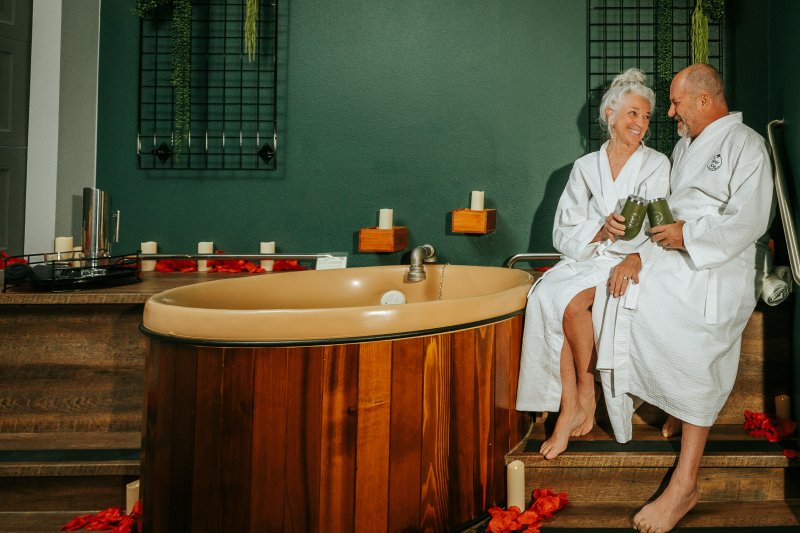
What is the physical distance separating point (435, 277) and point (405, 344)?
120 cm

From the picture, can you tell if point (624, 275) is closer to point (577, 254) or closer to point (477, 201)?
point (577, 254)

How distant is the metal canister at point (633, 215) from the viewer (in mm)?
1965

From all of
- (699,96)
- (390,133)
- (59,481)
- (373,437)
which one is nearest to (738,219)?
(699,96)

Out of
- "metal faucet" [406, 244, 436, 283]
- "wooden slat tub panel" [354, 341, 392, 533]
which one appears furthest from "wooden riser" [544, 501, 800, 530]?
"metal faucet" [406, 244, 436, 283]

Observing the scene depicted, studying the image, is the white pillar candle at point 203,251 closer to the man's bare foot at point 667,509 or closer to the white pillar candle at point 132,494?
the white pillar candle at point 132,494

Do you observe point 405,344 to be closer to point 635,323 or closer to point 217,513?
point 217,513

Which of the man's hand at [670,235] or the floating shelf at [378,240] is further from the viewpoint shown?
the floating shelf at [378,240]

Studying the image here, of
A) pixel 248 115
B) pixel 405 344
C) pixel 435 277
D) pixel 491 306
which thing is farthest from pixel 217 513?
pixel 248 115

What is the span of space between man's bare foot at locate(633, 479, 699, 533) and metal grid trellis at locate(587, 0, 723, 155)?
5.36 feet

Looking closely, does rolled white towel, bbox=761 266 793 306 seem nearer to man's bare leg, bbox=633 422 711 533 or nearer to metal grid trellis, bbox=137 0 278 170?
man's bare leg, bbox=633 422 711 533

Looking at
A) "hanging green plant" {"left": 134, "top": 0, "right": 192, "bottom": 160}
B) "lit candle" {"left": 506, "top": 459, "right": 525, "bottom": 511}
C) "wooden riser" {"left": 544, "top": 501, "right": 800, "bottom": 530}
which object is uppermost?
"hanging green plant" {"left": 134, "top": 0, "right": 192, "bottom": 160}

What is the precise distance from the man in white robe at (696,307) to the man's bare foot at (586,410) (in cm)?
11

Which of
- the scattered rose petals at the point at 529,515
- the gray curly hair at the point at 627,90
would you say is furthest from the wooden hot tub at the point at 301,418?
the gray curly hair at the point at 627,90

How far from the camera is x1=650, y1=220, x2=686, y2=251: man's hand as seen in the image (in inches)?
77.4
